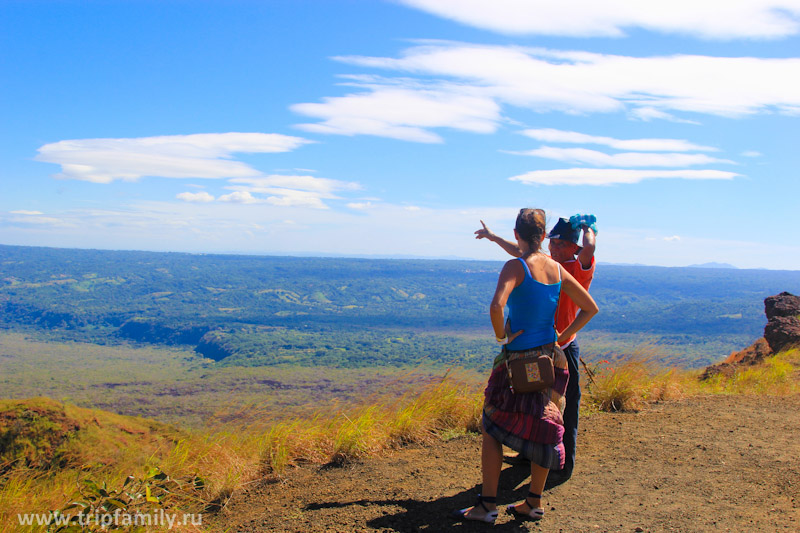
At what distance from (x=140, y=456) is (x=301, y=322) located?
166657mm

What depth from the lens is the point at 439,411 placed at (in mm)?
5895

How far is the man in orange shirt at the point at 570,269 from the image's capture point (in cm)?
404

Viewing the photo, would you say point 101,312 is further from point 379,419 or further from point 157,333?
point 379,419

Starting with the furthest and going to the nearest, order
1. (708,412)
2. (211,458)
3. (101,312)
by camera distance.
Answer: (101,312), (708,412), (211,458)

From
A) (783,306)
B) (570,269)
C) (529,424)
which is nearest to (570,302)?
(570,269)

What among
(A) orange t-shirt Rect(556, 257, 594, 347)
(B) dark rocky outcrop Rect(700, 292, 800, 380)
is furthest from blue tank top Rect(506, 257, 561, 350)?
(B) dark rocky outcrop Rect(700, 292, 800, 380)

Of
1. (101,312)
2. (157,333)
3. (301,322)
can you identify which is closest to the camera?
(157,333)

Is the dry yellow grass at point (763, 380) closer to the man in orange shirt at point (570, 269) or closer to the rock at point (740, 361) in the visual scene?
the rock at point (740, 361)

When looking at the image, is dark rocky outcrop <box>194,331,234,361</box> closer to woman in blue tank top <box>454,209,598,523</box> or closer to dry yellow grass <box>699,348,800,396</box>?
dry yellow grass <box>699,348,800,396</box>

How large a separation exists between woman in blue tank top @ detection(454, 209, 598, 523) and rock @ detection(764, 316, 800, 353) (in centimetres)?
955

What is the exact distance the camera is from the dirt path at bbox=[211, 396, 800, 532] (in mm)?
3533

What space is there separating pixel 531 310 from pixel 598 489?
5.59ft

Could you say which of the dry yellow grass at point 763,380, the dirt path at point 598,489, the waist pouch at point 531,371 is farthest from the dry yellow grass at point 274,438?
the waist pouch at point 531,371

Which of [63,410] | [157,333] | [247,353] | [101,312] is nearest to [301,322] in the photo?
[157,333]
